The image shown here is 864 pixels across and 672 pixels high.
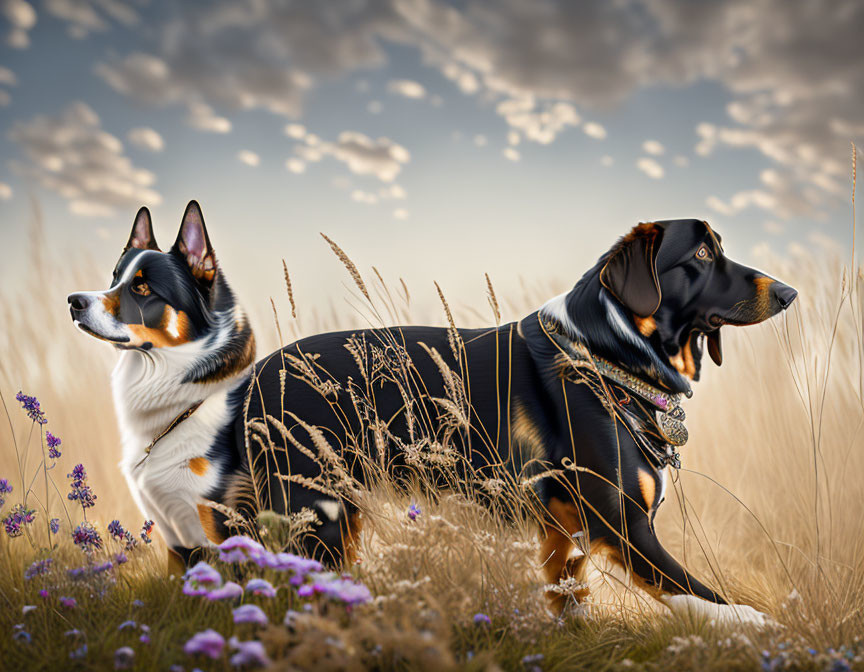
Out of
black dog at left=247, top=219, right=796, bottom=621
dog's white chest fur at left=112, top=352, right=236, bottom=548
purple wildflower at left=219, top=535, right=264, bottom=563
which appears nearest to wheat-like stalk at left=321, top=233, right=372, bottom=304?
black dog at left=247, top=219, right=796, bottom=621

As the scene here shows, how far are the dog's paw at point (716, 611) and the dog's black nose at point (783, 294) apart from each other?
128 centimetres

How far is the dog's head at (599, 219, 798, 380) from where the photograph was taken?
2.80 metres

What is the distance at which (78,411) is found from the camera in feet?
16.8

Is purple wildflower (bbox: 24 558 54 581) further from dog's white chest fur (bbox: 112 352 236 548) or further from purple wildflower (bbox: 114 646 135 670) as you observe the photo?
purple wildflower (bbox: 114 646 135 670)

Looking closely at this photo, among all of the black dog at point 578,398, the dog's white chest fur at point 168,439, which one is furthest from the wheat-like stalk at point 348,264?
the dog's white chest fur at point 168,439

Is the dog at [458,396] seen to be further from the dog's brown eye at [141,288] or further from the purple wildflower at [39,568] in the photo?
the purple wildflower at [39,568]

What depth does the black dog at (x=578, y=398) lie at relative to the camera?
107 inches

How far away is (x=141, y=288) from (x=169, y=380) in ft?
1.49

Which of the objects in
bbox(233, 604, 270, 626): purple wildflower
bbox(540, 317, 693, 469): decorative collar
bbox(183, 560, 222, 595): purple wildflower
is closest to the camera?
bbox(233, 604, 270, 626): purple wildflower

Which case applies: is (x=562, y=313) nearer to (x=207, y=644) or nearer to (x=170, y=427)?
(x=170, y=427)

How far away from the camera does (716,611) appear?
2.48m

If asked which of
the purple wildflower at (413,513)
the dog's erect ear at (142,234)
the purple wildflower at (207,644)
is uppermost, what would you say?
the dog's erect ear at (142,234)

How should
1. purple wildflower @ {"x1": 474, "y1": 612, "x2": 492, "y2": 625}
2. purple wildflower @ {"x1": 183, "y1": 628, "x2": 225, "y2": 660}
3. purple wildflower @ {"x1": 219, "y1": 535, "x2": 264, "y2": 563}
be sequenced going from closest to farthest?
purple wildflower @ {"x1": 183, "y1": 628, "x2": 225, "y2": 660} → purple wildflower @ {"x1": 219, "y1": 535, "x2": 264, "y2": 563} → purple wildflower @ {"x1": 474, "y1": 612, "x2": 492, "y2": 625}

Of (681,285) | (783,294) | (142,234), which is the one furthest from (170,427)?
(783,294)
